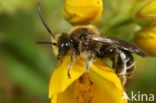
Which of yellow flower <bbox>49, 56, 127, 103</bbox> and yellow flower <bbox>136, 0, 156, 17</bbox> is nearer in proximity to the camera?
yellow flower <bbox>49, 56, 127, 103</bbox>

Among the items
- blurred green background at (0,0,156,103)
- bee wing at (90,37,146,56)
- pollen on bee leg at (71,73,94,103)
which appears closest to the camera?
bee wing at (90,37,146,56)

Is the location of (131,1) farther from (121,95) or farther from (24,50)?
(121,95)

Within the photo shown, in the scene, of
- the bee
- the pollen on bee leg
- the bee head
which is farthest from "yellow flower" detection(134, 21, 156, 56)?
the bee head

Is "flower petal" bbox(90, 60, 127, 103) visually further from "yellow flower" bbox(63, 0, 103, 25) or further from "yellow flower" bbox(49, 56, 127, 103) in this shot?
"yellow flower" bbox(63, 0, 103, 25)

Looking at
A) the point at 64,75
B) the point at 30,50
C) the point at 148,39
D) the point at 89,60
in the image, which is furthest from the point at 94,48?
the point at 30,50

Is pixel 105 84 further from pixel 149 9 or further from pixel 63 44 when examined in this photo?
pixel 149 9

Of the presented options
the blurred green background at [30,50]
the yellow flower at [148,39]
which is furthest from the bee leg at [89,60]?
the blurred green background at [30,50]

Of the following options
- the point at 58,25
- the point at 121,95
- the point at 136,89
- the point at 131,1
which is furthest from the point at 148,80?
the point at 121,95
